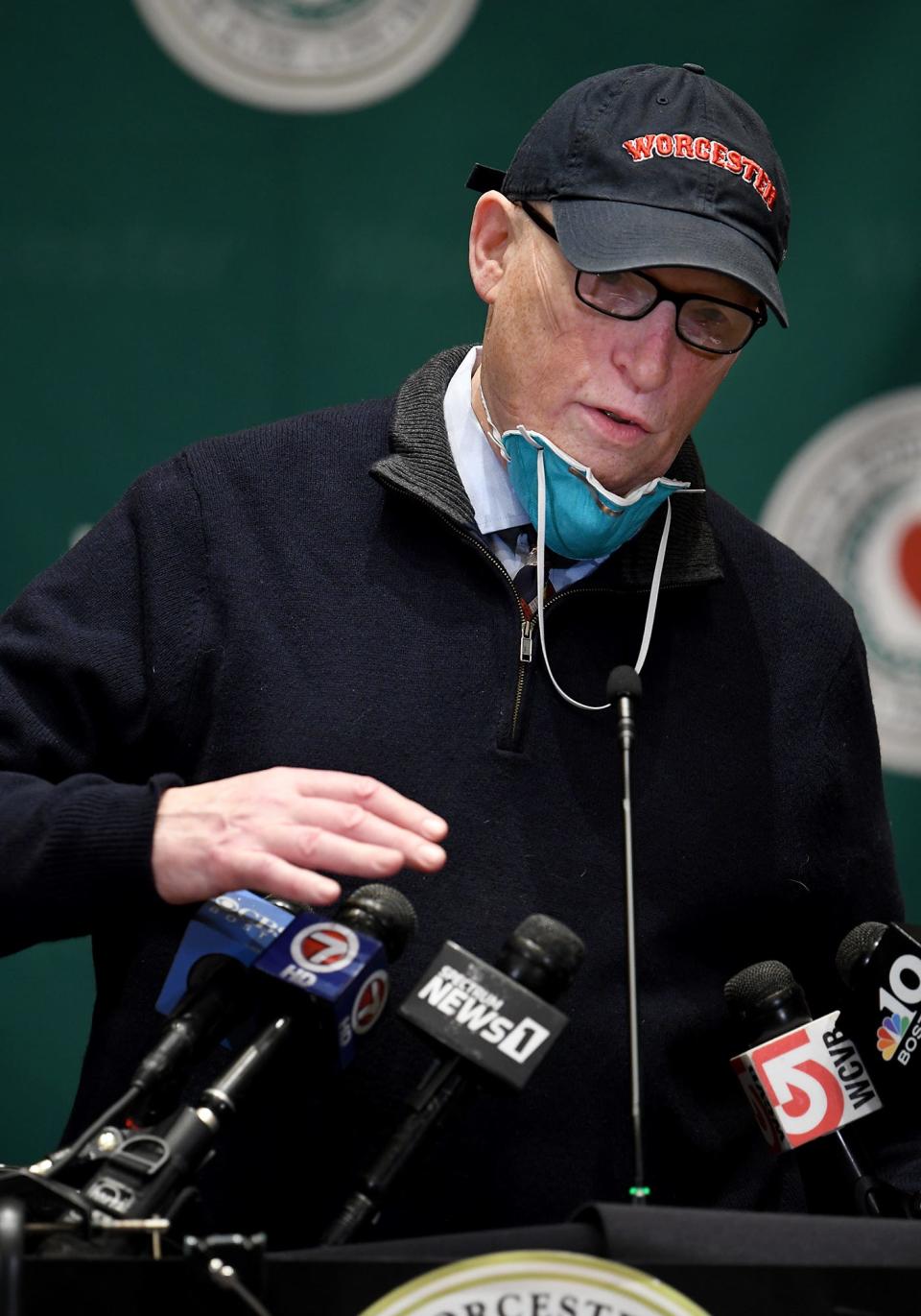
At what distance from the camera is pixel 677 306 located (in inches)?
65.7

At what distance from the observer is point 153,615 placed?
1.68 m

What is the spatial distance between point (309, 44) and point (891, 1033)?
1752 millimetres

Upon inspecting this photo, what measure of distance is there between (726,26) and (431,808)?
147cm

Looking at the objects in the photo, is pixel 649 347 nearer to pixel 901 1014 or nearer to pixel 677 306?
pixel 677 306

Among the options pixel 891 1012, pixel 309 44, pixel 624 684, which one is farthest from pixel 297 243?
pixel 891 1012

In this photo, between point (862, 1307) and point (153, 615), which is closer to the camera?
point (862, 1307)

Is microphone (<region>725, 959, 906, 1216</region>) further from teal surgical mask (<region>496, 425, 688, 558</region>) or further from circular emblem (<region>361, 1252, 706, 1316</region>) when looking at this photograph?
teal surgical mask (<region>496, 425, 688, 558</region>)

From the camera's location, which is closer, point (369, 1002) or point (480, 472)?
point (369, 1002)

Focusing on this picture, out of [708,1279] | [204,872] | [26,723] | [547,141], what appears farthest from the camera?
[547,141]

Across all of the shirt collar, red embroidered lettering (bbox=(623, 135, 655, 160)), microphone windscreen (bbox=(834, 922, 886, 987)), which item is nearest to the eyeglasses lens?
red embroidered lettering (bbox=(623, 135, 655, 160))

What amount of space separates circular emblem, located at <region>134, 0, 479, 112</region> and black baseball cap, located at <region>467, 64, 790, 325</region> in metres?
0.86

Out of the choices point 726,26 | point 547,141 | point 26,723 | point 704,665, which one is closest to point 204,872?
point 26,723

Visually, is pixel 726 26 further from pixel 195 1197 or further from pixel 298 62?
pixel 195 1197

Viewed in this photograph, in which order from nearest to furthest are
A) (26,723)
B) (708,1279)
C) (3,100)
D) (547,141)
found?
1. (708,1279)
2. (26,723)
3. (547,141)
4. (3,100)
